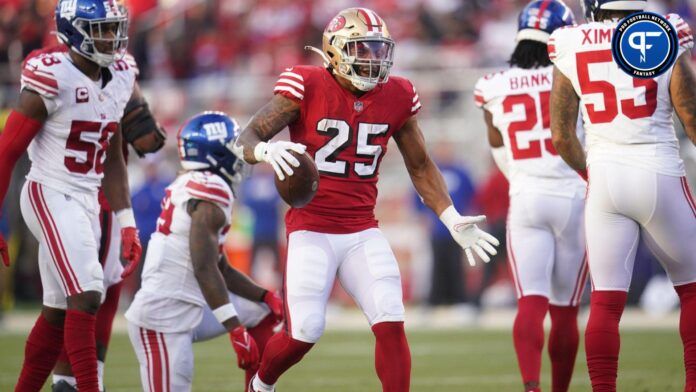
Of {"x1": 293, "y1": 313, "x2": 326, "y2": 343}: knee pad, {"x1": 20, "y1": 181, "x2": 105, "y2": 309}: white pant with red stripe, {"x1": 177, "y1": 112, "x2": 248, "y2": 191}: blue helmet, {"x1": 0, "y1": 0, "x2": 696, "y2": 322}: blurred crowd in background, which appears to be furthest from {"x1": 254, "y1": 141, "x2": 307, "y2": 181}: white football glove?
{"x1": 0, "y1": 0, "x2": 696, "y2": 322}: blurred crowd in background

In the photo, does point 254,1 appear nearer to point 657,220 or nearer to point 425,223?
point 425,223

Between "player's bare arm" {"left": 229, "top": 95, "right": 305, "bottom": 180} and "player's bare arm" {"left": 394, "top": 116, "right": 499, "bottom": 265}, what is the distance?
0.58 metres

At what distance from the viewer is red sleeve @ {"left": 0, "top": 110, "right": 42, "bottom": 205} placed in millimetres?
5285

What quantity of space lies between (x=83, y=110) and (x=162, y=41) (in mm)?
11537

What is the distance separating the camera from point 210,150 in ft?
18.7

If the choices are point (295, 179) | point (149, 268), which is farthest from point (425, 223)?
point (295, 179)

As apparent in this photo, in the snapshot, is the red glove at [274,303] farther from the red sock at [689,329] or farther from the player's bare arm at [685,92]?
the player's bare arm at [685,92]

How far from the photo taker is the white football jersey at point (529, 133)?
20.0 ft

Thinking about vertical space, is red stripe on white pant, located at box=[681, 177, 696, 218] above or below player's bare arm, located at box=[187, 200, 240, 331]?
above

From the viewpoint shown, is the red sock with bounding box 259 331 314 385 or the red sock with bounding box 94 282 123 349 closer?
the red sock with bounding box 259 331 314 385

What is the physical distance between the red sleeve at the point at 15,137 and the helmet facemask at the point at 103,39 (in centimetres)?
45

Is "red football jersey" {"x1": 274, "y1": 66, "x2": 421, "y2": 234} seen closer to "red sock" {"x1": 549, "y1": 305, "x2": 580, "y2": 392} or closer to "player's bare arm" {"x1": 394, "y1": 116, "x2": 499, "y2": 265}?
"player's bare arm" {"x1": 394, "y1": 116, "x2": 499, "y2": 265}

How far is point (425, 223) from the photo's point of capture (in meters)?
12.8

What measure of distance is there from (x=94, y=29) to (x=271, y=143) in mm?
1335
